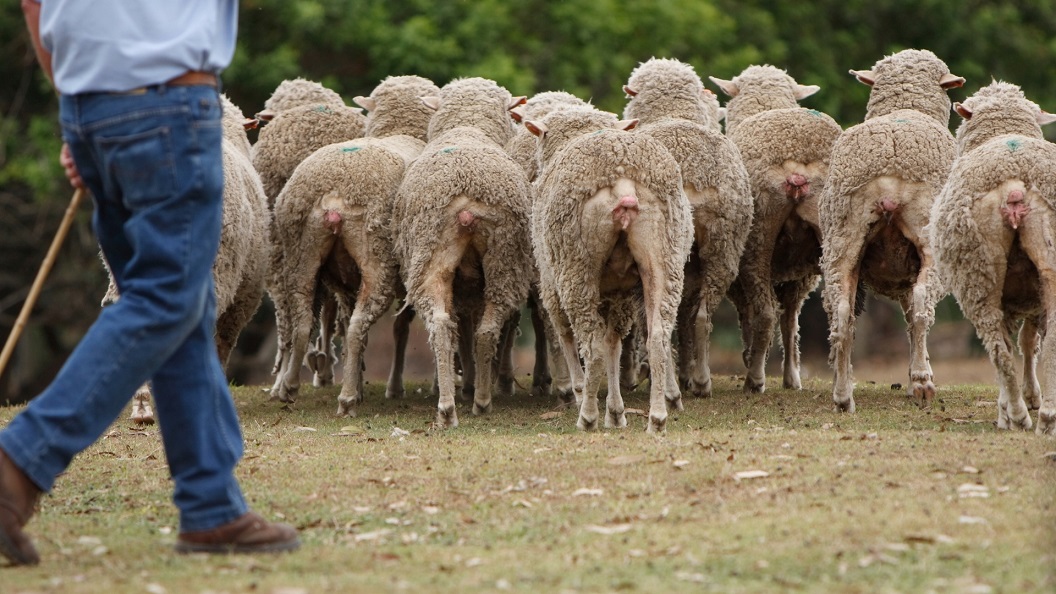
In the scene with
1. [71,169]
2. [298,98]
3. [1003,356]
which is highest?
[298,98]

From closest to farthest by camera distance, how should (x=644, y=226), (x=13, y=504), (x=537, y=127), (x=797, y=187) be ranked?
(x=13, y=504) < (x=644, y=226) < (x=537, y=127) < (x=797, y=187)

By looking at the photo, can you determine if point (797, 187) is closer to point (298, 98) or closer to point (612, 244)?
point (612, 244)

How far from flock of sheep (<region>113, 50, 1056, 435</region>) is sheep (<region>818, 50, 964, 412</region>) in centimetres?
1

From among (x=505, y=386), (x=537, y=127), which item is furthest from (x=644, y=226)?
(x=505, y=386)

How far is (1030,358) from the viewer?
350 inches

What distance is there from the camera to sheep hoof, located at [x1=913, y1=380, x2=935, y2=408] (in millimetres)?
9211

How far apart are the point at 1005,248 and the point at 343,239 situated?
14.0ft

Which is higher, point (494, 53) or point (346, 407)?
point (494, 53)

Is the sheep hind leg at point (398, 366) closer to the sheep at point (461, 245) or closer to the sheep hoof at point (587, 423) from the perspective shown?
the sheep at point (461, 245)

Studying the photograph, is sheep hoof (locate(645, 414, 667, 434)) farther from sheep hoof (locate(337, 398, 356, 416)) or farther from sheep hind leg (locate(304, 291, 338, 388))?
sheep hind leg (locate(304, 291, 338, 388))

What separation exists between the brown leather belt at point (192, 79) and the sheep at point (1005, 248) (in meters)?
4.50

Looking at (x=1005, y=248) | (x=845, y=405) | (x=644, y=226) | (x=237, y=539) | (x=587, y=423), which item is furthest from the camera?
(x=845, y=405)

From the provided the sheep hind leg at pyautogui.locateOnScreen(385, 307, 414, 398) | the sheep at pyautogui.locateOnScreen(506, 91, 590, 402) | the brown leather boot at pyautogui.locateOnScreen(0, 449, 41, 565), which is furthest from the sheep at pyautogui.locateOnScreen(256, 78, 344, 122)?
the brown leather boot at pyautogui.locateOnScreen(0, 449, 41, 565)

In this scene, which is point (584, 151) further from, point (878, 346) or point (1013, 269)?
point (878, 346)
